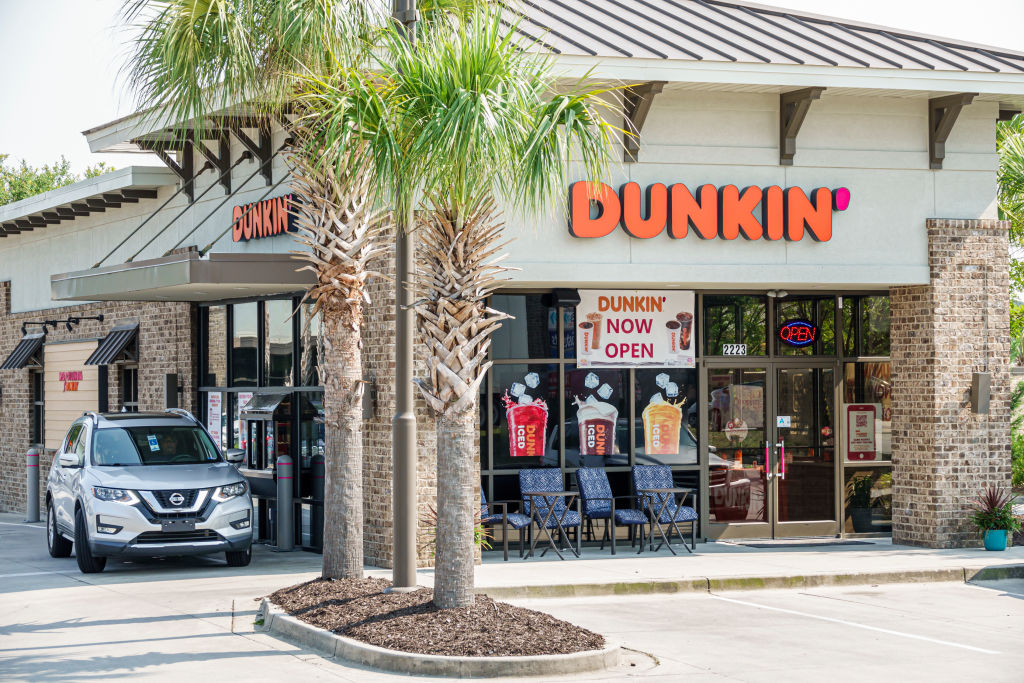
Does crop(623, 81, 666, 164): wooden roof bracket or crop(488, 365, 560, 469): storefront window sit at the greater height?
crop(623, 81, 666, 164): wooden roof bracket

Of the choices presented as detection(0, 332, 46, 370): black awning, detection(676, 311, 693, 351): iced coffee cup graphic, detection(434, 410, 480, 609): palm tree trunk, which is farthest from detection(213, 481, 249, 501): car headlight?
detection(0, 332, 46, 370): black awning

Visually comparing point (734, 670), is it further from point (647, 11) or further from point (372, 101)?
point (647, 11)

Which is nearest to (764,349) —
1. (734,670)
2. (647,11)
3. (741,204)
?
(741,204)

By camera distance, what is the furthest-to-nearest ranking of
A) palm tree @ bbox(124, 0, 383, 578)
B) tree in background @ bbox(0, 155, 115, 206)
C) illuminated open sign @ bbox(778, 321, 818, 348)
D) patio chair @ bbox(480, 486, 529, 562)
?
tree in background @ bbox(0, 155, 115, 206)
illuminated open sign @ bbox(778, 321, 818, 348)
patio chair @ bbox(480, 486, 529, 562)
palm tree @ bbox(124, 0, 383, 578)

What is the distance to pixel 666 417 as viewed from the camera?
1625 centimetres

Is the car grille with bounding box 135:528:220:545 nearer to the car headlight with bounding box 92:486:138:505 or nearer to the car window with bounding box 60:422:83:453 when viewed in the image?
the car headlight with bounding box 92:486:138:505

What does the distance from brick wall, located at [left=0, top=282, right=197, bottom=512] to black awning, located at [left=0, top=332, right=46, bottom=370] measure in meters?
0.29

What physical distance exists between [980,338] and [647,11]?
650cm

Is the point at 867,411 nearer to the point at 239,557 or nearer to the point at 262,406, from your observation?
the point at 262,406

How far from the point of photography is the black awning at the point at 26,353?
24375mm

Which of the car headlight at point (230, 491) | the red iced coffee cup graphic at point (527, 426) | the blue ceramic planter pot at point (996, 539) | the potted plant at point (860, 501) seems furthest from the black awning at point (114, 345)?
the blue ceramic planter pot at point (996, 539)

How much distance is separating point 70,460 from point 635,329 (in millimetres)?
7540

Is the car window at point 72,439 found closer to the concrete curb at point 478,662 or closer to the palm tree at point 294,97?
the palm tree at point 294,97

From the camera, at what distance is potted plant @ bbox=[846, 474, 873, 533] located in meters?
17.1
